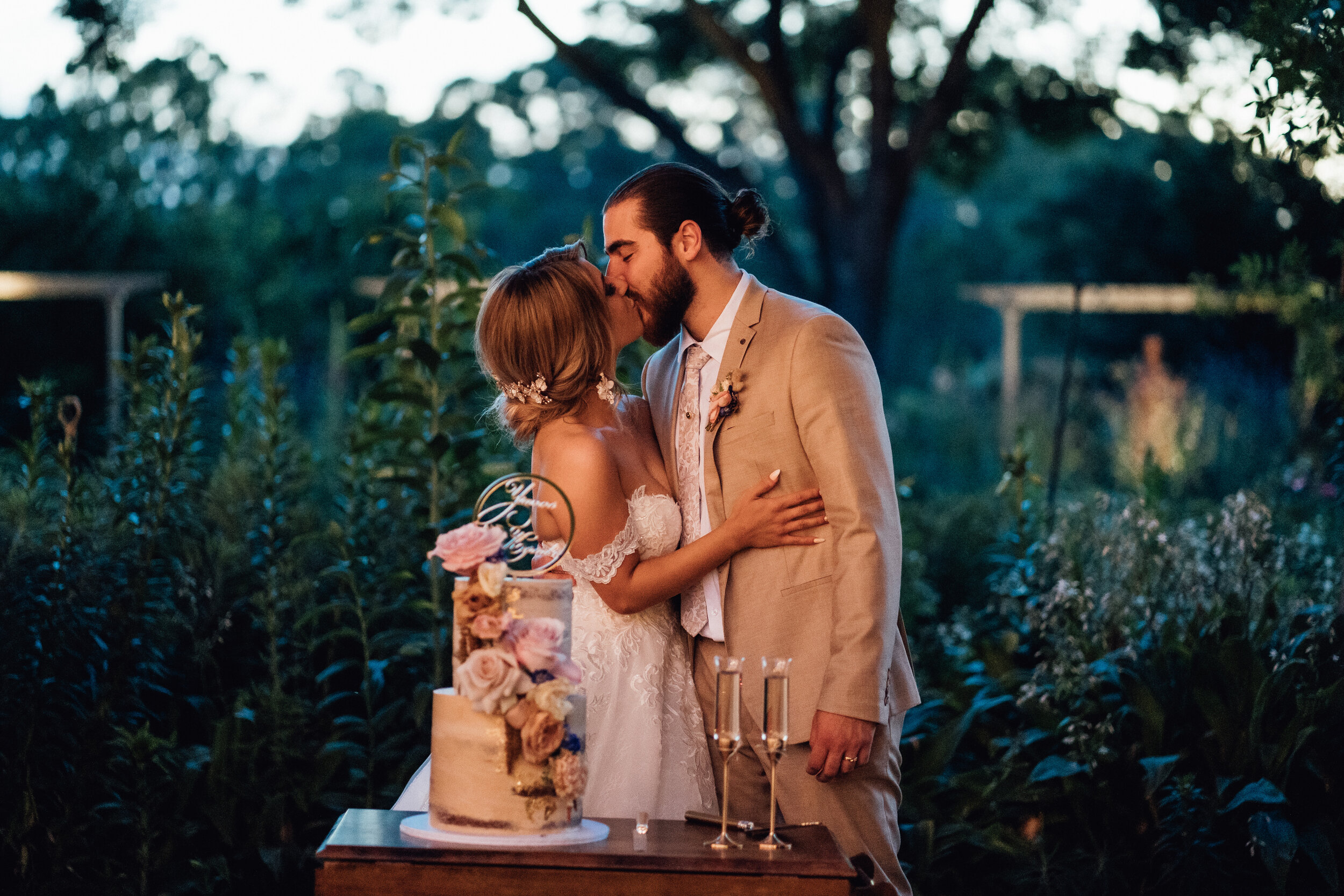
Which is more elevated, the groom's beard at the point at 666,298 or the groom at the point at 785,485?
the groom's beard at the point at 666,298

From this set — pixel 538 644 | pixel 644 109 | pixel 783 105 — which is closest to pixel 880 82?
pixel 783 105

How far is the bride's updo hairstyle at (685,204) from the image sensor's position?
278cm

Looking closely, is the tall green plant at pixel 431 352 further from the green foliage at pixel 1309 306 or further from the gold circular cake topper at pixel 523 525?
the green foliage at pixel 1309 306

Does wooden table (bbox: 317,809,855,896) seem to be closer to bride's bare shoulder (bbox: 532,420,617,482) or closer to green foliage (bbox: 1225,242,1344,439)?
bride's bare shoulder (bbox: 532,420,617,482)

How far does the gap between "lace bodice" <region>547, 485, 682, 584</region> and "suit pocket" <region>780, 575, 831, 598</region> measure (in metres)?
0.29

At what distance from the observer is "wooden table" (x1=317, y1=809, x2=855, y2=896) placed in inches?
76.5

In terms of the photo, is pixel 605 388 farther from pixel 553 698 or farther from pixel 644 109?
pixel 644 109

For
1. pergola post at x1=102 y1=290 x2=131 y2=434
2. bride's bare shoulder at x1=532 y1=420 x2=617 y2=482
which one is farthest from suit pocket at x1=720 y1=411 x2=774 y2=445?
pergola post at x1=102 y1=290 x2=131 y2=434

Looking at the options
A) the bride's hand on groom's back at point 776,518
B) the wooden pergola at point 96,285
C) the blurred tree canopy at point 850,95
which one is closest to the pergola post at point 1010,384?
the blurred tree canopy at point 850,95

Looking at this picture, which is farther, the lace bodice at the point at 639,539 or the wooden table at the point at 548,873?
the lace bodice at the point at 639,539

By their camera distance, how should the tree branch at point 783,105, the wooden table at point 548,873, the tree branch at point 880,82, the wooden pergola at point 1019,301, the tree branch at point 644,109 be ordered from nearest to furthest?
the wooden table at point 548,873 < the tree branch at point 880,82 < the tree branch at point 644,109 < the tree branch at point 783,105 < the wooden pergola at point 1019,301

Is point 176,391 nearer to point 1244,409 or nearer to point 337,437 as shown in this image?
point 337,437

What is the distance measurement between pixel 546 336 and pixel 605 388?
0.19 meters

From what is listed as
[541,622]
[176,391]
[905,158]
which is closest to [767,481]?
[541,622]
